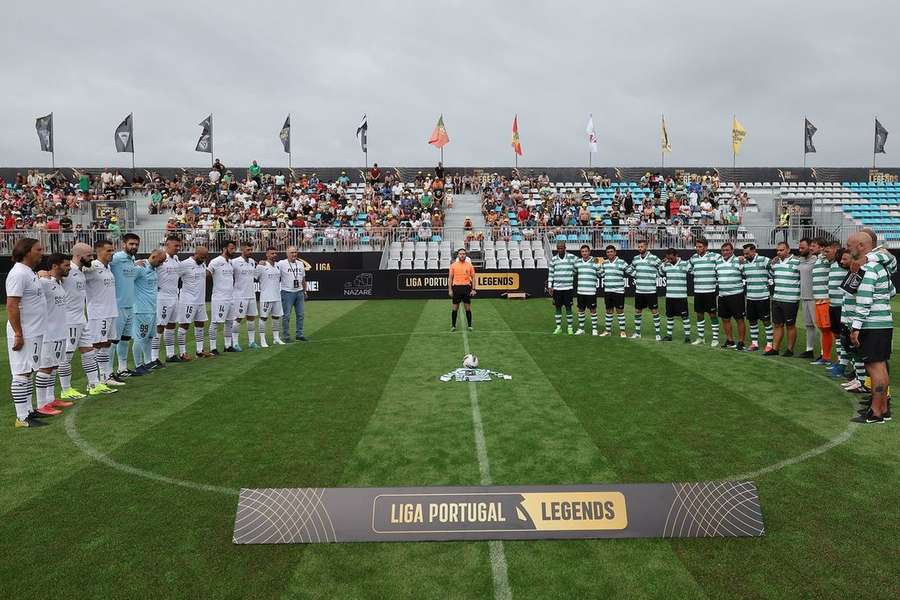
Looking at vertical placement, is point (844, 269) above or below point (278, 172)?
below

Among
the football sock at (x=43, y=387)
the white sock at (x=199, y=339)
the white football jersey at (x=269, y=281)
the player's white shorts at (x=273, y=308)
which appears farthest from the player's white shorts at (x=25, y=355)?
the player's white shorts at (x=273, y=308)

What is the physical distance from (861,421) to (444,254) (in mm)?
22007

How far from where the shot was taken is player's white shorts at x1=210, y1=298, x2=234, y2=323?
1277cm

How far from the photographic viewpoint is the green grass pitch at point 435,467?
3.96 metres

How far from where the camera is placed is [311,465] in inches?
235

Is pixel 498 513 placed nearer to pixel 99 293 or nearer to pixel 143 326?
pixel 99 293

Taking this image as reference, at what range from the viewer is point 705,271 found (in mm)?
12984


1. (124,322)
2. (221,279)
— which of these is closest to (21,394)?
(124,322)

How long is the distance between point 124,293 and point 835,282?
1261 cm

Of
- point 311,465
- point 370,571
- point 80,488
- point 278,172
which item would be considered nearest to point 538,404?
point 311,465

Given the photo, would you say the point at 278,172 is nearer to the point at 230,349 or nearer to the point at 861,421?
the point at 230,349

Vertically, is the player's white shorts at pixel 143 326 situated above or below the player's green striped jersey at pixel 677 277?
below

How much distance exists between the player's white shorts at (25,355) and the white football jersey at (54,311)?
0.17 metres

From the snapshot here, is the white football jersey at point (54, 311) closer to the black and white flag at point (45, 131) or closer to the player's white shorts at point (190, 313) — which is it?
the player's white shorts at point (190, 313)
